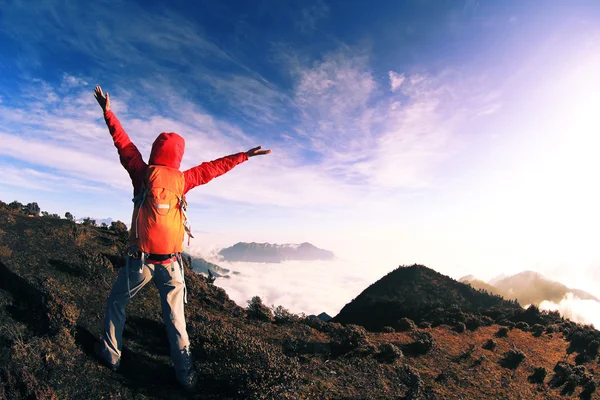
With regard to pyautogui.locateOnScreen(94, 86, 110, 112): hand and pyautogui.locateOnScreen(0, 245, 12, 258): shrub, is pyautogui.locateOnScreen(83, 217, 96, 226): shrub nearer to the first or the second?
pyautogui.locateOnScreen(0, 245, 12, 258): shrub

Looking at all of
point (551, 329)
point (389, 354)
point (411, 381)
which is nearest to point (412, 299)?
point (551, 329)

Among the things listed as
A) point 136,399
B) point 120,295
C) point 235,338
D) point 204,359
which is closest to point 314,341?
point 235,338

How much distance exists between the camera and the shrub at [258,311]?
1080 cm

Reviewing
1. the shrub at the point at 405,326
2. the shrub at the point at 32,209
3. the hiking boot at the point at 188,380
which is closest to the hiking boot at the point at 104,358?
the hiking boot at the point at 188,380

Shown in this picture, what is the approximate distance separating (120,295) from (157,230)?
1366 millimetres

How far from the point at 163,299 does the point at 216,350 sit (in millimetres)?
1952

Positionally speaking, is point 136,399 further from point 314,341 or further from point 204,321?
point 314,341

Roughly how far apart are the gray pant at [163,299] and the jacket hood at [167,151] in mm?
1676

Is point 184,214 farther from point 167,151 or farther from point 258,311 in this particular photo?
point 258,311

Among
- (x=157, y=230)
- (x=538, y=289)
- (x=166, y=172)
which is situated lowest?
(x=157, y=230)

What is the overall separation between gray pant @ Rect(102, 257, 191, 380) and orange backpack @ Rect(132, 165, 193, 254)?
1.36 feet

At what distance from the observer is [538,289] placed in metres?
166

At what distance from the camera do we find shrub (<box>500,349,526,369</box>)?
10788mm

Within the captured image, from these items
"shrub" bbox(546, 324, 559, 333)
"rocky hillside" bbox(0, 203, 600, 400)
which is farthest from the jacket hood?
"shrub" bbox(546, 324, 559, 333)
